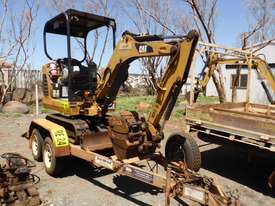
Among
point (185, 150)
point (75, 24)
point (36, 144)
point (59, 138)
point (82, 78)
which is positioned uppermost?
point (75, 24)

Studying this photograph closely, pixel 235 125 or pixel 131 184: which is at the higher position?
pixel 235 125

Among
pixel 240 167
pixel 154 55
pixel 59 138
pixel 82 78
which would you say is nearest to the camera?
pixel 154 55

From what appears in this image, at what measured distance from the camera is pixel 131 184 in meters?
6.31

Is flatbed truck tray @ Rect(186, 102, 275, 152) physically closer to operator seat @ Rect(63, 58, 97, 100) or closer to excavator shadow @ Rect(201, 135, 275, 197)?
excavator shadow @ Rect(201, 135, 275, 197)

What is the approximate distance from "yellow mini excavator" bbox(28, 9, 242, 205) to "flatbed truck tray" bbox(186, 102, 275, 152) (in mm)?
521

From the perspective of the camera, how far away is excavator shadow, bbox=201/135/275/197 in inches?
256

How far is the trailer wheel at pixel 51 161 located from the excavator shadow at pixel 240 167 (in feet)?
10.2

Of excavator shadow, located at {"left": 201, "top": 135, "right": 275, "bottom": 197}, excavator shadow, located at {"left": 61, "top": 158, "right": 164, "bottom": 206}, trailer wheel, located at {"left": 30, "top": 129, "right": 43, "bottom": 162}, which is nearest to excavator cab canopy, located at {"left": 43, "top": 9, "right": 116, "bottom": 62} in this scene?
trailer wheel, located at {"left": 30, "top": 129, "right": 43, "bottom": 162}

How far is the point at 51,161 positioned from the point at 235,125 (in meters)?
3.57

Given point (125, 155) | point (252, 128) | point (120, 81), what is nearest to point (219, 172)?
point (252, 128)

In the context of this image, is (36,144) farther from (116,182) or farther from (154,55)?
(154,55)

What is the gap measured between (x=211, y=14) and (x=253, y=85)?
31.2 feet

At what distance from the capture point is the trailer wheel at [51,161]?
658cm

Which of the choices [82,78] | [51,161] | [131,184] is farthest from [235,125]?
[51,161]
